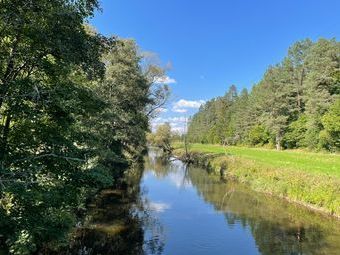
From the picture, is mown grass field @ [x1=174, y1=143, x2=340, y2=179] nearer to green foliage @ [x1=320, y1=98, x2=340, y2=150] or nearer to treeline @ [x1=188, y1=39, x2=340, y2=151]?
green foliage @ [x1=320, y1=98, x2=340, y2=150]

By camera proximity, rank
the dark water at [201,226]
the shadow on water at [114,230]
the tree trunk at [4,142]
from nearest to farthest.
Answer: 1. the tree trunk at [4,142]
2. the shadow on water at [114,230]
3. the dark water at [201,226]

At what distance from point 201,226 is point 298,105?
59.5m

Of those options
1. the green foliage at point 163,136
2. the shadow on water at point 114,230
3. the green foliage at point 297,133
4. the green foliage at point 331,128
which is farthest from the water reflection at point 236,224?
the green foliage at point 163,136

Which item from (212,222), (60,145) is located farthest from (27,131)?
(212,222)

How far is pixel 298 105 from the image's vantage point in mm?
77938

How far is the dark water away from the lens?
19.8 metres

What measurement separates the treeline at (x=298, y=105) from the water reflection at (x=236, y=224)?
1185 inches

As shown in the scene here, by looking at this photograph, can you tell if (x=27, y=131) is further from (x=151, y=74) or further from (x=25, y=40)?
(x=151, y=74)

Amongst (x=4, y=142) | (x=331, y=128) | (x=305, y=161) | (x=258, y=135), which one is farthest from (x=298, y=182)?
(x=258, y=135)

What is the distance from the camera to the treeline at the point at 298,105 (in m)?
63.1

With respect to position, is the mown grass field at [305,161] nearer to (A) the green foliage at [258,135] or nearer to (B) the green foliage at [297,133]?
(B) the green foliage at [297,133]

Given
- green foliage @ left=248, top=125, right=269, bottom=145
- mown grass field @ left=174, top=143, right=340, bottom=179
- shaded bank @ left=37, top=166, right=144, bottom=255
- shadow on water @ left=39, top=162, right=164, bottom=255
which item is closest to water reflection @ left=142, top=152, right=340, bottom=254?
shadow on water @ left=39, top=162, right=164, bottom=255

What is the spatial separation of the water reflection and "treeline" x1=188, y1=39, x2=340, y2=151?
30.1 metres

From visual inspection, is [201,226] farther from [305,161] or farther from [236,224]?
[305,161]
